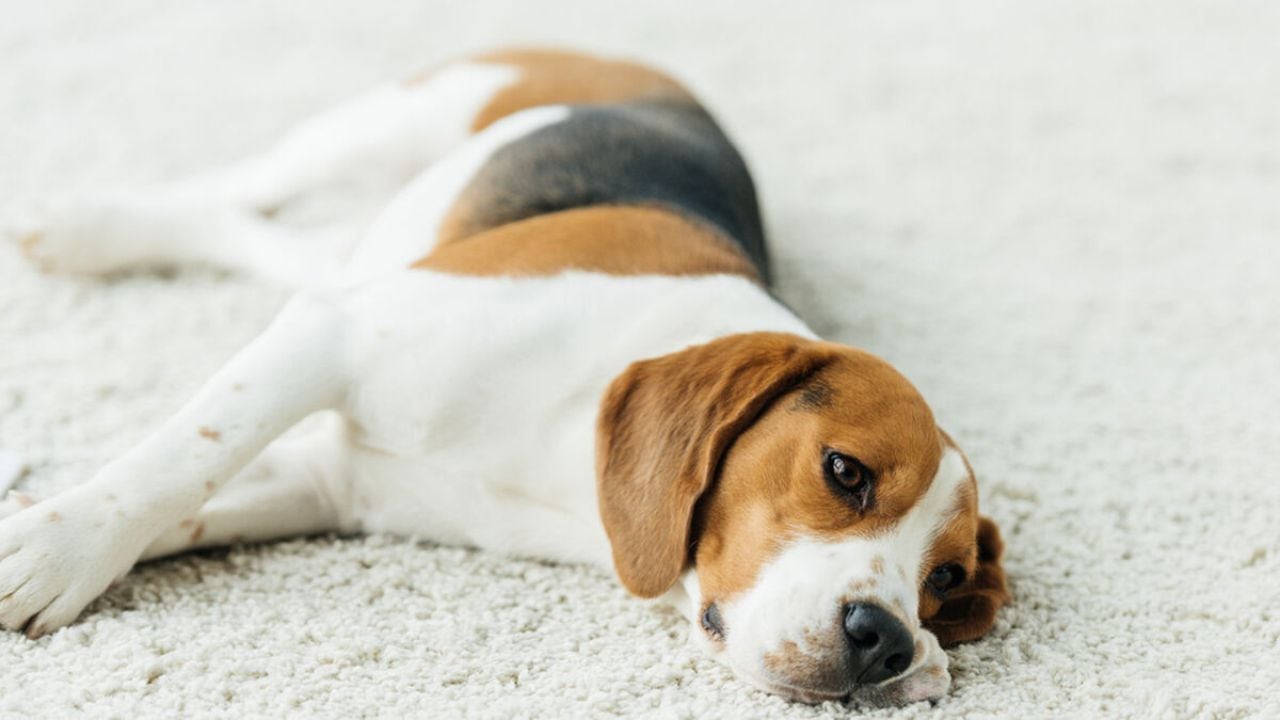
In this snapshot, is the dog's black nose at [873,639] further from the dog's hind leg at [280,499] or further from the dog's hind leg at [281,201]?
the dog's hind leg at [281,201]

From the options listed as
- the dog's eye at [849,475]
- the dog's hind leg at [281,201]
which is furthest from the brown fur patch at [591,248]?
the dog's hind leg at [281,201]

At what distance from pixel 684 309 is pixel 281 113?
105 inches

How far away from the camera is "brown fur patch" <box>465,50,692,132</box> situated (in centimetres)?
395

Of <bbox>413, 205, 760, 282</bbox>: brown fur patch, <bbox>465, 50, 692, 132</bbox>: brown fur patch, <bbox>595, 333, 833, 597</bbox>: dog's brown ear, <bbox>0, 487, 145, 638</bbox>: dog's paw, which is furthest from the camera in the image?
<bbox>465, 50, 692, 132</bbox>: brown fur patch

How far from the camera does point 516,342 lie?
2750 mm

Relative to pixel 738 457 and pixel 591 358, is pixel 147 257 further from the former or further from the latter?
pixel 738 457

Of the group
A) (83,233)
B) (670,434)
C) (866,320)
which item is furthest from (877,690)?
(83,233)

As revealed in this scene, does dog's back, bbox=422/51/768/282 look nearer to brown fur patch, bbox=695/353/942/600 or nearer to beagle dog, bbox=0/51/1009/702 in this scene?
beagle dog, bbox=0/51/1009/702

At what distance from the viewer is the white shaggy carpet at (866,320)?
2475 mm

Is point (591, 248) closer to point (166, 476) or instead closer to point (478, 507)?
point (478, 507)

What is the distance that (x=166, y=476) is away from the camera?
8.41ft

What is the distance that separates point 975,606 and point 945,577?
0.13 m

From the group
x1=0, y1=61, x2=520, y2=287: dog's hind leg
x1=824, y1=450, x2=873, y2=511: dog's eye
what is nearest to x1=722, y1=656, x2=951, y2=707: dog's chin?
x1=824, y1=450, x2=873, y2=511: dog's eye

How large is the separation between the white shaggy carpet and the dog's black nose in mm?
114
